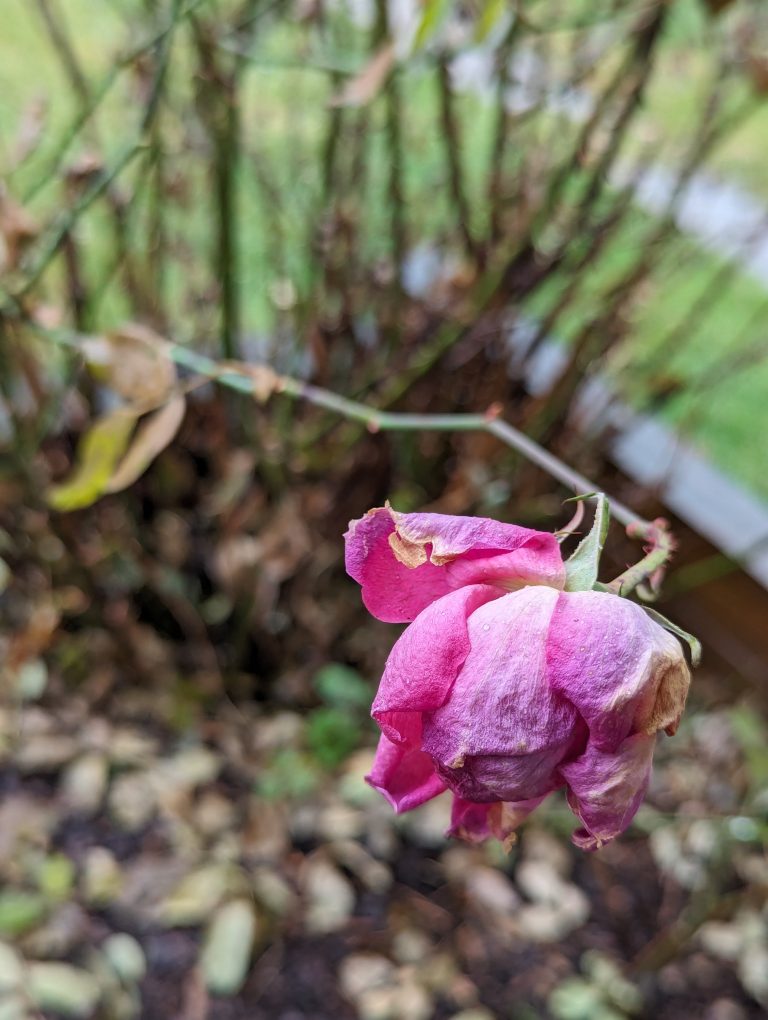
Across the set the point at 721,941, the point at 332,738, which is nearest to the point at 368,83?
the point at 332,738

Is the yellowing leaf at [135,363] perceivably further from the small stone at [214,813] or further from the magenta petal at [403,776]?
the small stone at [214,813]

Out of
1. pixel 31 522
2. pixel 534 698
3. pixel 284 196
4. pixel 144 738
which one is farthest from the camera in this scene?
pixel 284 196

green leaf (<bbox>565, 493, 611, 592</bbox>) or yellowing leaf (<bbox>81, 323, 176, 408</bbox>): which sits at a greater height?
green leaf (<bbox>565, 493, 611, 592</bbox>)

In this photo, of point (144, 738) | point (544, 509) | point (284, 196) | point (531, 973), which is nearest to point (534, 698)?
point (544, 509)

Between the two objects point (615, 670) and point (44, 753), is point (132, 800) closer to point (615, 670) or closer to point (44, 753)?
point (44, 753)

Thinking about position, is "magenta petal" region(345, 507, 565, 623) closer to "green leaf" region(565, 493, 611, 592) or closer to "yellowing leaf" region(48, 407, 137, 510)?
"green leaf" region(565, 493, 611, 592)

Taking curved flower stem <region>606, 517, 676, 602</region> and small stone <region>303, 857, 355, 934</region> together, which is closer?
curved flower stem <region>606, 517, 676, 602</region>

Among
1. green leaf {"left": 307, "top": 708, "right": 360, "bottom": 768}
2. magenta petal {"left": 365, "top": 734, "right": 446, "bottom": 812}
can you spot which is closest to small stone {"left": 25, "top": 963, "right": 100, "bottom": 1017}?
green leaf {"left": 307, "top": 708, "right": 360, "bottom": 768}

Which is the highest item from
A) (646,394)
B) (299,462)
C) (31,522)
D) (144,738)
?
(646,394)

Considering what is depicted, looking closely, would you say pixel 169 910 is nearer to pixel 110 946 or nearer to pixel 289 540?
pixel 110 946
